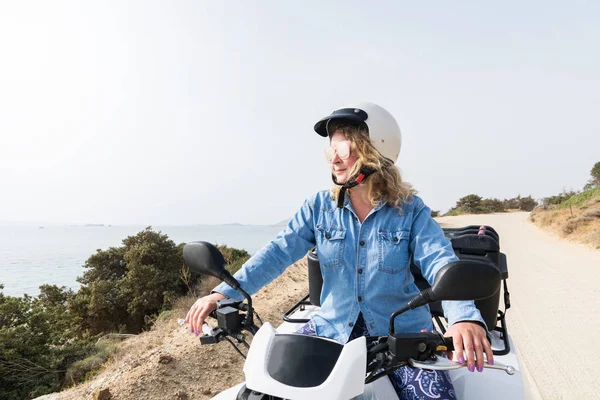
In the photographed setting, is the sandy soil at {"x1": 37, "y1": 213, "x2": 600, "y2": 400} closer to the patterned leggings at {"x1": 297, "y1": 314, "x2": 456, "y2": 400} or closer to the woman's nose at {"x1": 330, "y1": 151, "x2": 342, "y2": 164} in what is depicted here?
the patterned leggings at {"x1": 297, "y1": 314, "x2": 456, "y2": 400}

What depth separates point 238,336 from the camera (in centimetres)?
156

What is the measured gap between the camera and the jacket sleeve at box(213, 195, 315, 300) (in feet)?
6.40

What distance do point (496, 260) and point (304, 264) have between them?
8.22 meters

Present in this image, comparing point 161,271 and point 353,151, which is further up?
point 353,151

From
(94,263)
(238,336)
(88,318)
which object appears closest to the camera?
(238,336)

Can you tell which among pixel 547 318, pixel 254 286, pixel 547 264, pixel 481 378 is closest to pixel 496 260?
pixel 481 378

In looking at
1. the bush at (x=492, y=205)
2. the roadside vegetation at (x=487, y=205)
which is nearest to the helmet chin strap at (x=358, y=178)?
the roadside vegetation at (x=487, y=205)

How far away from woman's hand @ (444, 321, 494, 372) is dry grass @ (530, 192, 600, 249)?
1390cm

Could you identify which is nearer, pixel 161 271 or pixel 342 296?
pixel 342 296

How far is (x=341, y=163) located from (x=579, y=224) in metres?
17.6

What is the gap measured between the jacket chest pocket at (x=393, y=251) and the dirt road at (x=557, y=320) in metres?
3.03

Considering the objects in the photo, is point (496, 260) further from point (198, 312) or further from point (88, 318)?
point (88, 318)

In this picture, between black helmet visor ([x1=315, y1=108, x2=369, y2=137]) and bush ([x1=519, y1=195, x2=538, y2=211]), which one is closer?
black helmet visor ([x1=315, y1=108, x2=369, y2=137])

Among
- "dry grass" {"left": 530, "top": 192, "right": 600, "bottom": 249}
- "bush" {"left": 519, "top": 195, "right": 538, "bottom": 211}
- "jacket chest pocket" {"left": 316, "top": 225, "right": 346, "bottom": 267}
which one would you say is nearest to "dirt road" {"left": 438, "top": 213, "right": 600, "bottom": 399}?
"dry grass" {"left": 530, "top": 192, "right": 600, "bottom": 249}
